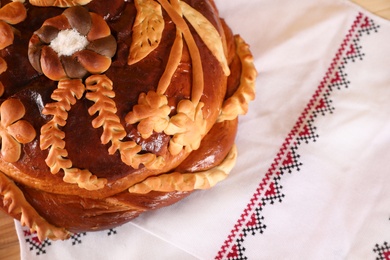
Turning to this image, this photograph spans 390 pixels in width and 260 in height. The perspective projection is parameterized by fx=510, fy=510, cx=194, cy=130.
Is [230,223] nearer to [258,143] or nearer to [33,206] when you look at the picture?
[258,143]

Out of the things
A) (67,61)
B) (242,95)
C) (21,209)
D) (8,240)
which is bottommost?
(8,240)

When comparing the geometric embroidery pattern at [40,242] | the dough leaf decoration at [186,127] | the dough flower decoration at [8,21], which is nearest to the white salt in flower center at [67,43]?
the dough flower decoration at [8,21]

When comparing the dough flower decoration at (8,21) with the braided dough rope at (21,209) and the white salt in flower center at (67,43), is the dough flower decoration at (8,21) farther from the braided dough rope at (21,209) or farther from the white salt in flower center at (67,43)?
the braided dough rope at (21,209)

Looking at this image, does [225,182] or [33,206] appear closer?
[33,206]

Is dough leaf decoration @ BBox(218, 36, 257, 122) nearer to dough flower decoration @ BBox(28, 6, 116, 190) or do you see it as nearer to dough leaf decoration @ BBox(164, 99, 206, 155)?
dough leaf decoration @ BBox(164, 99, 206, 155)

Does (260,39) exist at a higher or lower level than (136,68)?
lower

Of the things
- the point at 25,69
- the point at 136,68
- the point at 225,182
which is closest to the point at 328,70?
the point at 225,182

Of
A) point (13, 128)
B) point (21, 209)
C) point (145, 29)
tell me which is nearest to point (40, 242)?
point (21, 209)

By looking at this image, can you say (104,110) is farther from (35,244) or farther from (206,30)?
(35,244)
